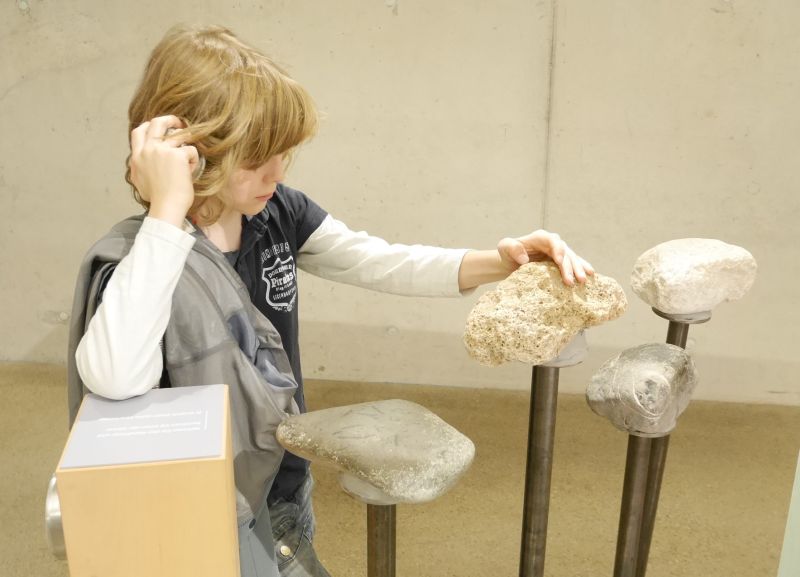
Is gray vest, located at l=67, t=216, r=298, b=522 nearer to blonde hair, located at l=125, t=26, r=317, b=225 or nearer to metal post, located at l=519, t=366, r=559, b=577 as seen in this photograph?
blonde hair, located at l=125, t=26, r=317, b=225

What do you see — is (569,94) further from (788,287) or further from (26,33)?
(26,33)

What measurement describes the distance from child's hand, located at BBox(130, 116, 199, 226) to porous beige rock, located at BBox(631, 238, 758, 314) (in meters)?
0.73

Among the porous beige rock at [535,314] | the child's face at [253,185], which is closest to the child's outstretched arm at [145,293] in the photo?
the child's face at [253,185]

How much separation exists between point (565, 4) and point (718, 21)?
0.45 meters

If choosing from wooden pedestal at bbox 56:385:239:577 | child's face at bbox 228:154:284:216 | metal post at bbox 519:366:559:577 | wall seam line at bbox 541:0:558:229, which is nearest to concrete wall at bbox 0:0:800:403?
wall seam line at bbox 541:0:558:229

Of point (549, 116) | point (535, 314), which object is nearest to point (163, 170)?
point (535, 314)

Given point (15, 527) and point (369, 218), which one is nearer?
point (15, 527)

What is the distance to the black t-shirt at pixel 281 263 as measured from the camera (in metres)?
1.31

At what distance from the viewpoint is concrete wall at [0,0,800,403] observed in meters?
2.39

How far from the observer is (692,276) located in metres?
1.26

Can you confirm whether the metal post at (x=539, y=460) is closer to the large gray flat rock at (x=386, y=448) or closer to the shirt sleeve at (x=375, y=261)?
the large gray flat rock at (x=386, y=448)

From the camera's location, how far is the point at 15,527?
82.0 inches

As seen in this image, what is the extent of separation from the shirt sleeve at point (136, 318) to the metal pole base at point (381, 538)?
1.06ft

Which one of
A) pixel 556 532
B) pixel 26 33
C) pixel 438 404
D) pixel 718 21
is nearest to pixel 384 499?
pixel 556 532
